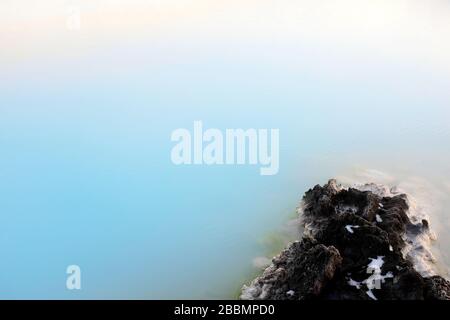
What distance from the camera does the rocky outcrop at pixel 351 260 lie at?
24.9ft

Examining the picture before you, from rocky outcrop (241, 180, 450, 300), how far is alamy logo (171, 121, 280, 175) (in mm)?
2441

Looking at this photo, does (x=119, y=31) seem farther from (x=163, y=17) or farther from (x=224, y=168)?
(x=224, y=168)

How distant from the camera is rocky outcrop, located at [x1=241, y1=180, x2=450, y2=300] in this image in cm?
759

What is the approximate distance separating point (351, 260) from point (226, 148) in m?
4.68

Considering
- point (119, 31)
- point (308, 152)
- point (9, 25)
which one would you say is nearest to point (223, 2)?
point (119, 31)

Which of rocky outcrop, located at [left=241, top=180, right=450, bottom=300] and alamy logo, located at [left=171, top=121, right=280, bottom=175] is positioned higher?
alamy logo, located at [left=171, top=121, right=280, bottom=175]

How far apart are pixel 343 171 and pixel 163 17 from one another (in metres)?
10.7

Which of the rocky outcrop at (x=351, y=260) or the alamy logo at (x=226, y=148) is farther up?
the alamy logo at (x=226, y=148)

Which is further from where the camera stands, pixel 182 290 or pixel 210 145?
pixel 210 145

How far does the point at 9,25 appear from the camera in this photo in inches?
688

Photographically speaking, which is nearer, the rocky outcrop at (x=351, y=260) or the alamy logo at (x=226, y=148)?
the rocky outcrop at (x=351, y=260)

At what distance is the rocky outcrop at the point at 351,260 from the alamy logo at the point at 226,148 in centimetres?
244

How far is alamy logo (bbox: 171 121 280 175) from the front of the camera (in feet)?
38.2

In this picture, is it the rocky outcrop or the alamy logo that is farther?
the alamy logo
